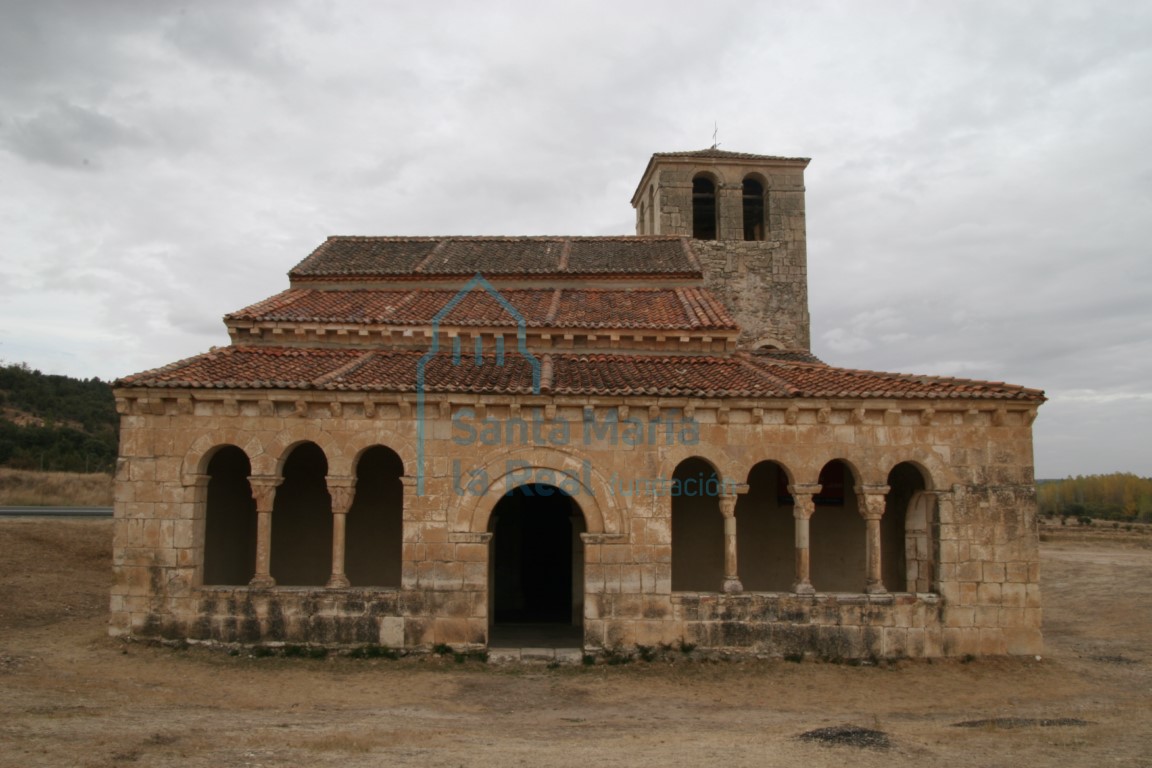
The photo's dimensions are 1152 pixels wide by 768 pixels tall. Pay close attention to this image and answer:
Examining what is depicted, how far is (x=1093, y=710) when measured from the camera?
32.5ft

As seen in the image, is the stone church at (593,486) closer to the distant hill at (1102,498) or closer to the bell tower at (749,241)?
the bell tower at (749,241)

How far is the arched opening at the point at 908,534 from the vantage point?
12430mm

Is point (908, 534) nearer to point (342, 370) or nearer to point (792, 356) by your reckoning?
point (792, 356)

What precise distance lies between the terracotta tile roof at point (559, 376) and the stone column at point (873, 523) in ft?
4.92

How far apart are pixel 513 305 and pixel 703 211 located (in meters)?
8.43

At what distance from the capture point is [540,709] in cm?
974

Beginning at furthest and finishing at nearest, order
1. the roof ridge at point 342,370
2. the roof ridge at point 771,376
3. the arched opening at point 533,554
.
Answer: the arched opening at point 533,554 → the roof ridge at point 771,376 → the roof ridge at point 342,370

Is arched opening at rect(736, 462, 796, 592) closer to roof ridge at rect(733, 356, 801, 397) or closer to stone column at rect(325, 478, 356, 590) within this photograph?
roof ridge at rect(733, 356, 801, 397)

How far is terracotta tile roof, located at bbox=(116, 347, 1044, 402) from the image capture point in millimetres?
11938

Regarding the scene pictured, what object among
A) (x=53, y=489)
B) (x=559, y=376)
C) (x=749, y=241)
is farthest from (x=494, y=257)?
(x=53, y=489)

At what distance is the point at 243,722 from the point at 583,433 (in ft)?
19.1

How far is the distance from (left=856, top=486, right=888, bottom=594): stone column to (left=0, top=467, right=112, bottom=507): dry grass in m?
28.0

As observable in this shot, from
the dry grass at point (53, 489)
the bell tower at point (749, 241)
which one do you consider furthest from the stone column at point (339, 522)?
the dry grass at point (53, 489)
